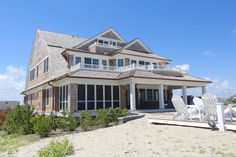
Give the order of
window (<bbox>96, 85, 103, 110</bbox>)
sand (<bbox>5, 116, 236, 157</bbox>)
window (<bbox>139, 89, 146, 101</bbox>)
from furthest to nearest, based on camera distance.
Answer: window (<bbox>139, 89, 146, 101</bbox>), window (<bbox>96, 85, 103, 110</bbox>), sand (<bbox>5, 116, 236, 157</bbox>)

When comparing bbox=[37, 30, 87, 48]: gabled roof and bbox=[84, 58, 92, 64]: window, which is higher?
bbox=[37, 30, 87, 48]: gabled roof

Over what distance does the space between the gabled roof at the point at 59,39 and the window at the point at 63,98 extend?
780 centimetres

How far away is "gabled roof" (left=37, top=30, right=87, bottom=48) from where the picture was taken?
2920 centimetres

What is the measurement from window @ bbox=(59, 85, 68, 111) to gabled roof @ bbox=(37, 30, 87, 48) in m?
7.80

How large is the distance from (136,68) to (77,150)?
16.2 metres

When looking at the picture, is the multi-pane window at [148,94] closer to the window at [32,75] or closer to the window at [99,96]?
the window at [99,96]

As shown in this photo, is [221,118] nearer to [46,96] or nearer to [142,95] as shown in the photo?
[142,95]

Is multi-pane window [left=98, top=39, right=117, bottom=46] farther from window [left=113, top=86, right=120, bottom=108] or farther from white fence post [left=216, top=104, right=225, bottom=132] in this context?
white fence post [left=216, top=104, right=225, bottom=132]

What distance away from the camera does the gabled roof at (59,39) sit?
95.8ft

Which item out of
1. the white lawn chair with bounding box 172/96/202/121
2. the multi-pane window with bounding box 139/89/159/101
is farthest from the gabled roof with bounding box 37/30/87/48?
the white lawn chair with bounding box 172/96/202/121

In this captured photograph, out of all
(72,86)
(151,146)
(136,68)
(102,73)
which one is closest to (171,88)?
(136,68)

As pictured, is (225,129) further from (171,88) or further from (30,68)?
(30,68)

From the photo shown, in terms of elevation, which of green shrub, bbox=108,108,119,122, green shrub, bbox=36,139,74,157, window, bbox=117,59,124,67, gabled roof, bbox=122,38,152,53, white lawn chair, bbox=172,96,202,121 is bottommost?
green shrub, bbox=36,139,74,157

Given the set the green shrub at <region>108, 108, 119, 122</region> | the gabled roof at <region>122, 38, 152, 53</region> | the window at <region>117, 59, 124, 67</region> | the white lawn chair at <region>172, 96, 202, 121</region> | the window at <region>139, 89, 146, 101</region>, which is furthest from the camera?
the gabled roof at <region>122, 38, 152, 53</region>
